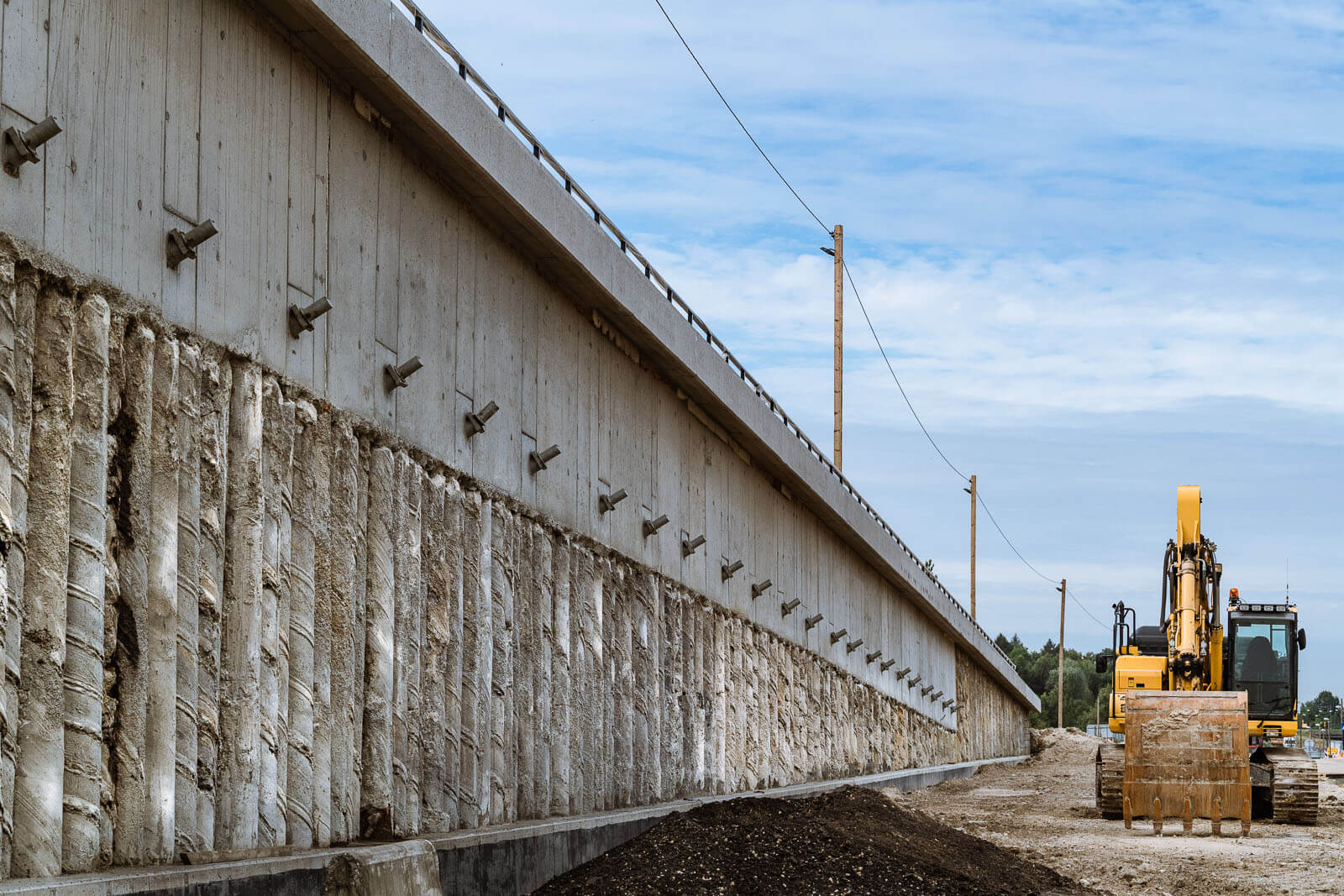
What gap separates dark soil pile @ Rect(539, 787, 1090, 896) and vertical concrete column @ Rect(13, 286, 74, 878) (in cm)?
595

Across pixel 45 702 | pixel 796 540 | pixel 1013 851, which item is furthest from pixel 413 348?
pixel 796 540

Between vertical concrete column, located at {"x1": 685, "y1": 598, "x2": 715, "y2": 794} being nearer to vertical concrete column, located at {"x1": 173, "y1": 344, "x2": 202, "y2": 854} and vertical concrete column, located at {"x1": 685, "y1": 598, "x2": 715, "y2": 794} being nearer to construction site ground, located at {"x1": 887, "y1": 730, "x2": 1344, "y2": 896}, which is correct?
construction site ground, located at {"x1": 887, "y1": 730, "x2": 1344, "y2": 896}

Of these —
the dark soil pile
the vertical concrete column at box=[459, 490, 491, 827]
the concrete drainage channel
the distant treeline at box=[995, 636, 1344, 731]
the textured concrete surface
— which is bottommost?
the distant treeline at box=[995, 636, 1344, 731]

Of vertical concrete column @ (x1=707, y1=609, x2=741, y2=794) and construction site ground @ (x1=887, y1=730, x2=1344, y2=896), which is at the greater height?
vertical concrete column @ (x1=707, y1=609, x2=741, y2=794)

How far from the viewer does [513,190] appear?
14445mm

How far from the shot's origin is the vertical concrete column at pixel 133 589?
887cm

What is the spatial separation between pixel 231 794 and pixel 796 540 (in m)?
19.1

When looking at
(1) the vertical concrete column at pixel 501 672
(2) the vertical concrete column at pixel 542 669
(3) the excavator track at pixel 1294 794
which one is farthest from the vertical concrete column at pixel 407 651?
(3) the excavator track at pixel 1294 794

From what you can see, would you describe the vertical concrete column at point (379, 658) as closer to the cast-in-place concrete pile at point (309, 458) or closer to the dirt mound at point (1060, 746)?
the cast-in-place concrete pile at point (309, 458)

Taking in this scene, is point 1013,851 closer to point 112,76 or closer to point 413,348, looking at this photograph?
point 413,348

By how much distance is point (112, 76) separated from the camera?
30.7ft

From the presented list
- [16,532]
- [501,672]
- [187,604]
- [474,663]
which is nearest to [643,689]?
[501,672]

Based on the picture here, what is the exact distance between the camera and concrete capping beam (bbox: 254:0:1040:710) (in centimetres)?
1182

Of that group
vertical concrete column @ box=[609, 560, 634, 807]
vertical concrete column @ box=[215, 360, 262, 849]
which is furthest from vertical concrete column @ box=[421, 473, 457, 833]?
vertical concrete column @ box=[609, 560, 634, 807]
